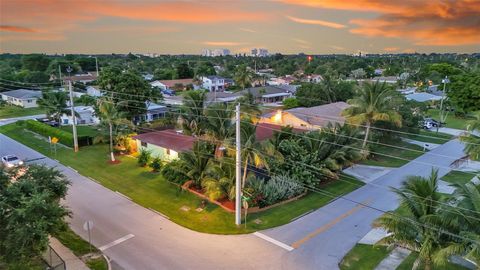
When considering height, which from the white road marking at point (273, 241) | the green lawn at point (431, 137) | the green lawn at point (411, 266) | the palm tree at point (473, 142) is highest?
the palm tree at point (473, 142)

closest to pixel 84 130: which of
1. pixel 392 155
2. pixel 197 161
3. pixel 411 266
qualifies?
pixel 197 161

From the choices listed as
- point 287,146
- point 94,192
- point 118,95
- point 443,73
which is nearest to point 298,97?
point 118,95

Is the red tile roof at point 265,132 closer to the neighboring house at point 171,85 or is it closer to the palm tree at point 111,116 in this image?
the palm tree at point 111,116

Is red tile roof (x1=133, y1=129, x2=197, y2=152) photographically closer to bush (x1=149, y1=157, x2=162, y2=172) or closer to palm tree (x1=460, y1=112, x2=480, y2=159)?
bush (x1=149, y1=157, x2=162, y2=172)

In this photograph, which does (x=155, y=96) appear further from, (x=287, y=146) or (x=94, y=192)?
(x=287, y=146)

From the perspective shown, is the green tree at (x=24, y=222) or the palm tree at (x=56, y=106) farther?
the palm tree at (x=56, y=106)

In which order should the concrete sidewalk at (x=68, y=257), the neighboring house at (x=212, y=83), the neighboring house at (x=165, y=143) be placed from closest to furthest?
the concrete sidewalk at (x=68, y=257)
the neighboring house at (x=165, y=143)
the neighboring house at (x=212, y=83)

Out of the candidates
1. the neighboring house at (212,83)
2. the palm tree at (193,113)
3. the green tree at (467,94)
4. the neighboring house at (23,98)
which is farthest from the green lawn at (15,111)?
the green tree at (467,94)
